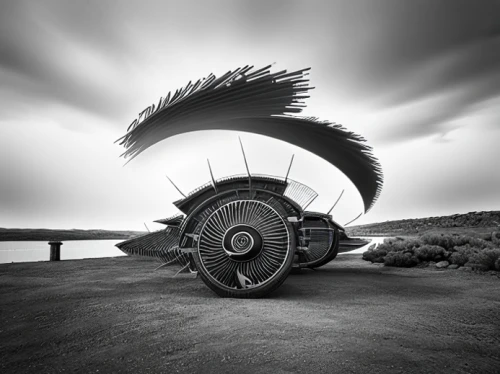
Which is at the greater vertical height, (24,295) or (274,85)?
(274,85)

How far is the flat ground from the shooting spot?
2.23 m

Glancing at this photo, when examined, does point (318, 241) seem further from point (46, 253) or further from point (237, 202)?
point (46, 253)

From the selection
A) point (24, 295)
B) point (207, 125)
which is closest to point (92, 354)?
point (24, 295)

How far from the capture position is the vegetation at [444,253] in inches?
290

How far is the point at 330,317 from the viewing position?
3363 mm

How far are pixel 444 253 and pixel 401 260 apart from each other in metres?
1.30

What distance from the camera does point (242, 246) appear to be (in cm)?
495

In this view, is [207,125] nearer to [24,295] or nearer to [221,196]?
[221,196]

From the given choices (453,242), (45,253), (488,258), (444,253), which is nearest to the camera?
(488,258)

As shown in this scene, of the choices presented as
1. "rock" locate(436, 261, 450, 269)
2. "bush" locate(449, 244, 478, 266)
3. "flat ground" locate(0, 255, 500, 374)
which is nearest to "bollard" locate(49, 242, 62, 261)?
"flat ground" locate(0, 255, 500, 374)

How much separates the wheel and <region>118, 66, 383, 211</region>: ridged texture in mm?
1657

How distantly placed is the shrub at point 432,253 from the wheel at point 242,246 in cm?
692

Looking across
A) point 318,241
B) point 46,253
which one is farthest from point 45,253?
point 318,241

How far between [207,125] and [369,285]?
178 inches
